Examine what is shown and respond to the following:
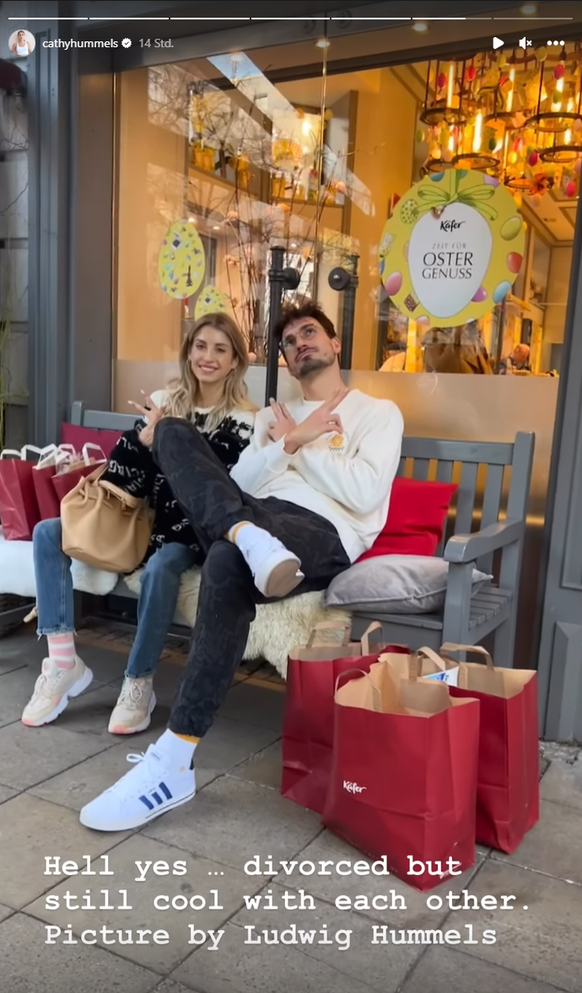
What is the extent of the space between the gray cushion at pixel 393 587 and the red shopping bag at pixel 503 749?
0.78 ft

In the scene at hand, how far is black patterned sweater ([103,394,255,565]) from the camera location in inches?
97.1

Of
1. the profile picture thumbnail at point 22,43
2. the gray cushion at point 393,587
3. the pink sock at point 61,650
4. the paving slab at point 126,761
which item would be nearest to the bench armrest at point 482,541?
the gray cushion at point 393,587

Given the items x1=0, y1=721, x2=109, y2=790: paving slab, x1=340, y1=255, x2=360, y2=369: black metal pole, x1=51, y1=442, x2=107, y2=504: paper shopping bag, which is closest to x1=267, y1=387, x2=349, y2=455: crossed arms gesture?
x1=340, y1=255, x2=360, y2=369: black metal pole

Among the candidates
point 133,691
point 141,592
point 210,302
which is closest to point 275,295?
point 210,302

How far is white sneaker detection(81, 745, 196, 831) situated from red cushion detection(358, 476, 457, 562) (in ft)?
2.99

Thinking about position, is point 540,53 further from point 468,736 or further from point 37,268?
point 468,736

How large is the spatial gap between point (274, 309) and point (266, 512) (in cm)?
121

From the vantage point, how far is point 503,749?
176 centimetres

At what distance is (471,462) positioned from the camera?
259 cm

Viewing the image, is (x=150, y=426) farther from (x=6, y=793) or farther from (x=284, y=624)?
(x=6, y=793)

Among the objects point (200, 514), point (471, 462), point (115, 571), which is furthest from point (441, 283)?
point (115, 571)

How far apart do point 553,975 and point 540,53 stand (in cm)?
263

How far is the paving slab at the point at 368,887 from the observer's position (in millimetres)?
1625

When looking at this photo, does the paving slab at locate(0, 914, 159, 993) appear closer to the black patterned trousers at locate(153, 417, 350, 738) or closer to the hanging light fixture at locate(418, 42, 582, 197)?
the black patterned trousers at locate(153, 417, 350, 738)
